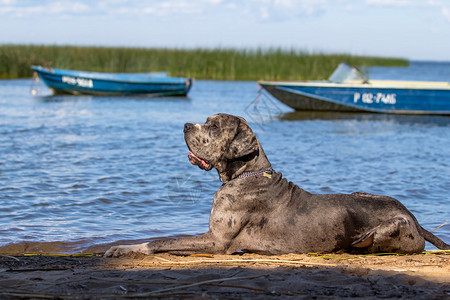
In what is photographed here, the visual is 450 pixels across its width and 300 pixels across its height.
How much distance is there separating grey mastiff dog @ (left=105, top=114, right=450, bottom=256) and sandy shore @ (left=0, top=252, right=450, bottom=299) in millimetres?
120

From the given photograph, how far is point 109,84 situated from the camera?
28.1 meters

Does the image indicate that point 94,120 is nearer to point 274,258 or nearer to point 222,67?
point 274,258

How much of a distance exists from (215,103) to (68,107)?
6.15 meters

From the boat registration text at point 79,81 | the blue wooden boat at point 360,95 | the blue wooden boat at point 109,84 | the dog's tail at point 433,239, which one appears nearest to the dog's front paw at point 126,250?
the dog's tail at point 433,239

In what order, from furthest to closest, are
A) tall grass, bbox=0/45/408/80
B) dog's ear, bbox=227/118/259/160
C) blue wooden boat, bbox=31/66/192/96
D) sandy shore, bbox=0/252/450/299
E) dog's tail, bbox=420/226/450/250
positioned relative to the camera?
tall grass, bbox=0/45/408/80 < blue wooden boat, bbox=31/66/192/96 < dog's tail, bbox=420/226/450/250 < dog's ear, bbox=227/118/259/160 < sandy shore, bbox=0/252/450/299

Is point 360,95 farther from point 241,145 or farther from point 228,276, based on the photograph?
point 228,276

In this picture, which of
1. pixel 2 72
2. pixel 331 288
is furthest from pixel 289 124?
pixel 2 72

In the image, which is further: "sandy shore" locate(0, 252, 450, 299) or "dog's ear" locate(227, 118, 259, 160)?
"dog's ear" locate(227, 118, 259, 160)

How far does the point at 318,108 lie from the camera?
2252 cm

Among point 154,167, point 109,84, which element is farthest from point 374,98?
point 154,167

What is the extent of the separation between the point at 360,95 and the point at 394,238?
17.1 metres

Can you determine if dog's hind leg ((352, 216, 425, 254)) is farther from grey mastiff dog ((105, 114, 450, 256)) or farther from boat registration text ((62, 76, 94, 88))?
boat registration text ((62, 76, 94, 88))

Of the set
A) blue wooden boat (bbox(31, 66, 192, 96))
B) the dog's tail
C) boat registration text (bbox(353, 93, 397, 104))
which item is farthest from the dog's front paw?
blue wooden boat (bbox(31, 66, 192, 96))

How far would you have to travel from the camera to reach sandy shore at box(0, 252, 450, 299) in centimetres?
395
